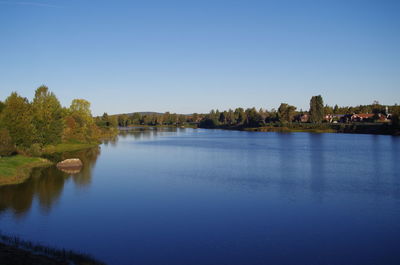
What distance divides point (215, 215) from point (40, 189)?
15.6m

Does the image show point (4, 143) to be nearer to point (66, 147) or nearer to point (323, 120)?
point (66, 147)

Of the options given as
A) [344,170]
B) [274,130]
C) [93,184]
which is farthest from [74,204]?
[274,130]

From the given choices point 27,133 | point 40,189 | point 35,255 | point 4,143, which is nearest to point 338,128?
point 27,133

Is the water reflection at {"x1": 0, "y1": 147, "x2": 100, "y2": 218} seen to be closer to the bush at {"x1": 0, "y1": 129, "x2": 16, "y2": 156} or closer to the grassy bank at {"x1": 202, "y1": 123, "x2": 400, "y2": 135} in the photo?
the bush at {"x1": 0, "y1": 129, "x2": 16, "y2": 156}

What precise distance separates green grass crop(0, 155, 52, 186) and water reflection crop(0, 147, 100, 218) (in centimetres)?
83

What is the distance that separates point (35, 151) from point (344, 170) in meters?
37.1

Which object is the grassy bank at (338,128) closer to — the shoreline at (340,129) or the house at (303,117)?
the shoreline at (340,129)

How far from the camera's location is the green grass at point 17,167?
99.7 feet

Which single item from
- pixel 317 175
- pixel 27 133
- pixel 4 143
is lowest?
pixel 317 175

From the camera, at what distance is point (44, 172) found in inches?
1442

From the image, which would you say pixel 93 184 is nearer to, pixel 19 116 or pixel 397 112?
pixel 19 116

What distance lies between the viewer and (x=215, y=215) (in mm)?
20750

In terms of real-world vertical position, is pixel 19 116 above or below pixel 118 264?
above

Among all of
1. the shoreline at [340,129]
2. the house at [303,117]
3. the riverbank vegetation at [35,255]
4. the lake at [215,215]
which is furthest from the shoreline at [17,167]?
the house at [303,117]
